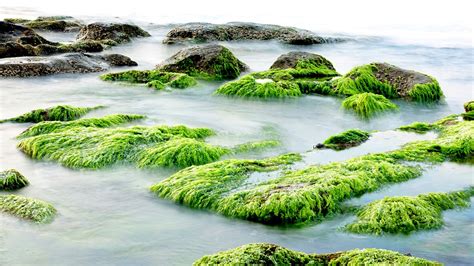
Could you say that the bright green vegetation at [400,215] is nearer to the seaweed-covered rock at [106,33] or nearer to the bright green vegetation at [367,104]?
the bright green vegetation at [367,104]

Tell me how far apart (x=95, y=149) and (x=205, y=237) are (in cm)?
286

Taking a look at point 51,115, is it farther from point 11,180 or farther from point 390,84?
point 390,84

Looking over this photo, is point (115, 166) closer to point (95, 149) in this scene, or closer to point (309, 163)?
point (95, 149)

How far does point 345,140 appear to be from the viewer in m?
7.93

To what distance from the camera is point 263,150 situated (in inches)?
312

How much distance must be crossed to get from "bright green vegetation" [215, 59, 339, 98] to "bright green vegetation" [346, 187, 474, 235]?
641 centimetres

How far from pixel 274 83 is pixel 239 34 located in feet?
33.5

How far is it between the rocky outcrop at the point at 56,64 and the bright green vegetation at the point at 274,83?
4.10 m

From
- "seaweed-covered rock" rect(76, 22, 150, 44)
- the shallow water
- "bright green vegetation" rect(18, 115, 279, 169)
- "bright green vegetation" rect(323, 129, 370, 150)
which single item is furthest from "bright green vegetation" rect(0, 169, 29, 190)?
"seaweed-covered rock" rect(76, 22, 150, 44)

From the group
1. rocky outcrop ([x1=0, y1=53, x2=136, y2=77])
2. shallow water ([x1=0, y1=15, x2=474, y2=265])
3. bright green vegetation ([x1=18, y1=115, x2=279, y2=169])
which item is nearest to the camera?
shallow water ([x1=0, y1=15, x2=474, y2=265])

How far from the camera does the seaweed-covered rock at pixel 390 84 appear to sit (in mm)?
11922

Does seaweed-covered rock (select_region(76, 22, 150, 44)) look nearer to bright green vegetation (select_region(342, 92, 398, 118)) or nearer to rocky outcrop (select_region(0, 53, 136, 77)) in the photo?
rocky outcrop (select_region(0, 53, 136, 77))

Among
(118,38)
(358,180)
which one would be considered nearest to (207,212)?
(358,180)

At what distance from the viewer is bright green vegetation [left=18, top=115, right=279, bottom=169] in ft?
23.3
